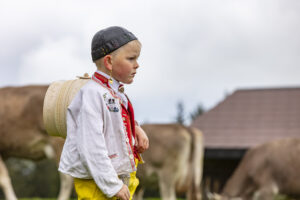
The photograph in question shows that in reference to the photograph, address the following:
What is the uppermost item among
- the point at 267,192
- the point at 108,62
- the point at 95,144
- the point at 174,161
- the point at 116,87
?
the point at 108,62

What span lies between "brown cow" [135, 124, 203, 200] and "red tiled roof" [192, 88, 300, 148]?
4609mm

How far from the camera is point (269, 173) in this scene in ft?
31.2

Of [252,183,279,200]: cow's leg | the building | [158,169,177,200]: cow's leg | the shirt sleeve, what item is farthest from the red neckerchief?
the building

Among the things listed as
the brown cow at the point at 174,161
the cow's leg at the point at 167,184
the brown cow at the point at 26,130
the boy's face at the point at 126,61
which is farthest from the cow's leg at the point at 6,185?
the boy's face at the point at 126,61

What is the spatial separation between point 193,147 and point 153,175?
912 millimetres

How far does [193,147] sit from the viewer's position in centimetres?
887

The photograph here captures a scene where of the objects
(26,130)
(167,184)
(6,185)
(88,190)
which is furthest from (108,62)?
(167,184)

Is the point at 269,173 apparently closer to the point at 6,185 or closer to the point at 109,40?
the point at 6,185

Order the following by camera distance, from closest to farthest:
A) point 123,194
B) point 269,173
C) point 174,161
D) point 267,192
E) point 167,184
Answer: point 123,194
point 167,184
point 174,161
point 267,192
point 269,173

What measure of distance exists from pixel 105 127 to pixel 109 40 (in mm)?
372

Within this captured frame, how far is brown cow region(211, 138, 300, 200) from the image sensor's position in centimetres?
932

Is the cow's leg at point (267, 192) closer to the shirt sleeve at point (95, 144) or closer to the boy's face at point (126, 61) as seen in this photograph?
the boy's face at point (126, 61)

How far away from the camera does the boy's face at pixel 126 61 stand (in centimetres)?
218

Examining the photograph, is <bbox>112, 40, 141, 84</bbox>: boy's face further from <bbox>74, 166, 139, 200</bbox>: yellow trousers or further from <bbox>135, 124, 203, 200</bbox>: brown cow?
<bbox>135, 124, 203, 200</bbox>: brown cow
